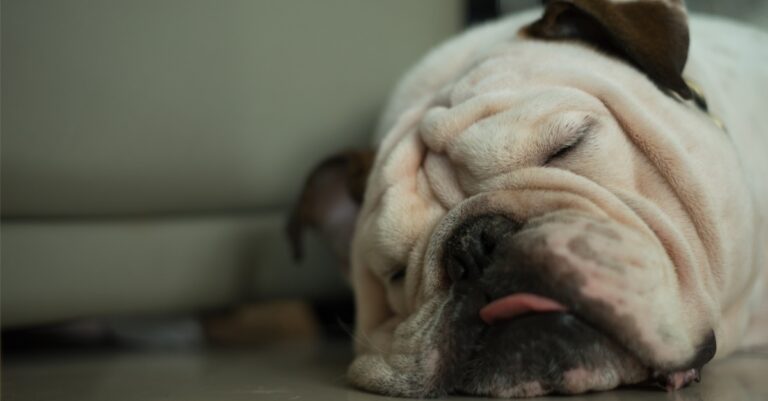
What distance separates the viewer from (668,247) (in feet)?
4.69

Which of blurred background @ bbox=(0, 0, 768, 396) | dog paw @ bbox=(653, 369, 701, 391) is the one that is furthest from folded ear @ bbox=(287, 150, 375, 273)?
dog paw @ bbox=(653, 369, 701, 391)

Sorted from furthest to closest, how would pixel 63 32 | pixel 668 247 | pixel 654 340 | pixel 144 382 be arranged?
1. pixel 63 32
2. pixel 144 382
3. pixel 668 247
4. pixel 654 340

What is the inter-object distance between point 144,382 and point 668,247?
1.03 metres

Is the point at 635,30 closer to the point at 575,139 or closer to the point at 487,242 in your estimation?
the point at 575,139

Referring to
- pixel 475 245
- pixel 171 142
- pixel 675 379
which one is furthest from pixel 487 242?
pixel 171 142

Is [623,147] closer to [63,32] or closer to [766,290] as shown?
[766,290]

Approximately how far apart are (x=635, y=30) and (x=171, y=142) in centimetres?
118

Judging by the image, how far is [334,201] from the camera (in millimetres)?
2160

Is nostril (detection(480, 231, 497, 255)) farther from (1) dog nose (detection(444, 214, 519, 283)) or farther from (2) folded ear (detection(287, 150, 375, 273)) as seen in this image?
(2) folded ear (detection(287, 150, 375, 273))

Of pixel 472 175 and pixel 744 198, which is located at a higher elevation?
pixel 472 175

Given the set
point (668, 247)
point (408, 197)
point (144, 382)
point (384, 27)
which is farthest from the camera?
point (384, 27)

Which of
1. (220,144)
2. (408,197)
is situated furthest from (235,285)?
(408,197)

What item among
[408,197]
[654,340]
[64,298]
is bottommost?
[64,298]

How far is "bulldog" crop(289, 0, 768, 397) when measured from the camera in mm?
1298
